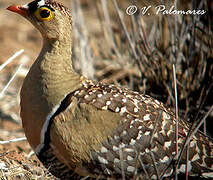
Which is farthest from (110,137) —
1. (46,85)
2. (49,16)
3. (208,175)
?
(49,16)

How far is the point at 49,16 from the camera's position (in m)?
2.77

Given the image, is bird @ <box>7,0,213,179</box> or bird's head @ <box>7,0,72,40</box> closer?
bird @ <box>7,0,213,179</box>

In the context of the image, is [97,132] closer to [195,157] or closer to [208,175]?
[195,157]

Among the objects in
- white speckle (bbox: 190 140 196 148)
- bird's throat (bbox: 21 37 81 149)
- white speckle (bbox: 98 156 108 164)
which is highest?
bird's throat (bbox: 21 37 81 149)

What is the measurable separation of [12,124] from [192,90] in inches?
82.8

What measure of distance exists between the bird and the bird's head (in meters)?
0.03

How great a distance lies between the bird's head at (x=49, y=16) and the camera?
2764 mm

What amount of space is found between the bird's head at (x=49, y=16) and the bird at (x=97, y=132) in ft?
0.08

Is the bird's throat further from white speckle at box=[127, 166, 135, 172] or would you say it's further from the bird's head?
white speckle at box=[127, 166, 135, 172]

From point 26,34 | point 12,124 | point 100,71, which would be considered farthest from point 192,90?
point 26,34

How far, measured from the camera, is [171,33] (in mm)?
3627

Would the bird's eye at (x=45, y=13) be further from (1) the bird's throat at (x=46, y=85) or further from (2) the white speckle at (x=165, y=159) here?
(2) the white speckle at (x=165, y=159)

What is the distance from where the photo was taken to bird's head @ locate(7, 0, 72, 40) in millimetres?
2764

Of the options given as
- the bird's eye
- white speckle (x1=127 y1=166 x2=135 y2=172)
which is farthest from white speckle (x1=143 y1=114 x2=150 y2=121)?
the bird's eye
